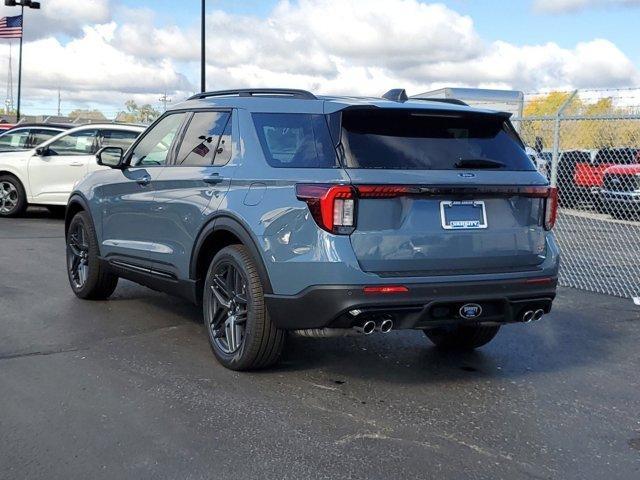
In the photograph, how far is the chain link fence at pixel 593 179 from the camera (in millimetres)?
8523

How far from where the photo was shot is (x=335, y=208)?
4.24 m

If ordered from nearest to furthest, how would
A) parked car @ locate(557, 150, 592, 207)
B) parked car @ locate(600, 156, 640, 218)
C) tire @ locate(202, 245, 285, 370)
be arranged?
1. tire @ locate(202, 245, 285, 370)
2. parked car @ locate(557, 150, 592, 207)
3. parked car @ locate(600, 156, 640, 218)

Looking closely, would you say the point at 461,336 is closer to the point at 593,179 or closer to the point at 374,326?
the point at 374,326

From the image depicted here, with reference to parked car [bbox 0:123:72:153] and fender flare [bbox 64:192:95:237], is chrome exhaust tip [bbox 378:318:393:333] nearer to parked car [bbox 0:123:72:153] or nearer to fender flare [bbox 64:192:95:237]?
fender flare [bbox 64:192:95:237]

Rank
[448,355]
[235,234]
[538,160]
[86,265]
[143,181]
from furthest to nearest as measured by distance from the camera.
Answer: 1. [538,160]
2. [86,265]
3. [143,181]
4. [448,355]
5. [235,234]

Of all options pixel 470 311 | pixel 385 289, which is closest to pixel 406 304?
pixel 385 289

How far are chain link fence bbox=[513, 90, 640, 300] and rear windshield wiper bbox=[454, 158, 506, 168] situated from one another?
11.5 ft

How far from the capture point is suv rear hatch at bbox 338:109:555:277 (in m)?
4.31

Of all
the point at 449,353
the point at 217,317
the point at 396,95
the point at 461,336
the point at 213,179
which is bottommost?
the point at 449,353

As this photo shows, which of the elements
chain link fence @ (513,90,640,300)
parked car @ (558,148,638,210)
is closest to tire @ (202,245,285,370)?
chain link fence @ (513,90,640,300)

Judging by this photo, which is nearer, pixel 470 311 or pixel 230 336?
pixel 470 311

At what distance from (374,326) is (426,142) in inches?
46.1

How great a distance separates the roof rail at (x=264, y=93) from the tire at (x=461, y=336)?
1.96m

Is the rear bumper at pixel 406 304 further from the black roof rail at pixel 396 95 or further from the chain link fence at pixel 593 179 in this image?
the chain link fence at pixel 593 179
